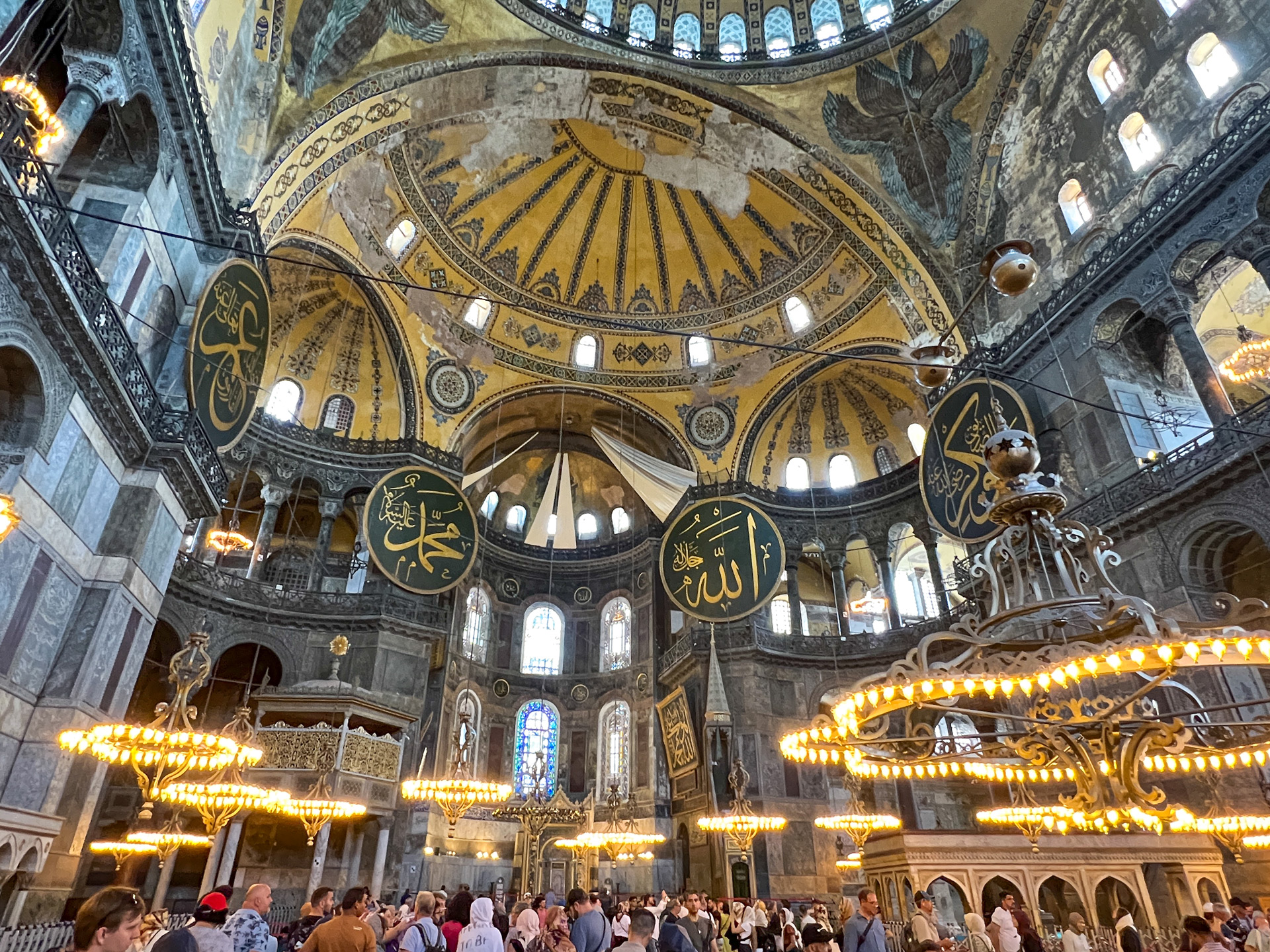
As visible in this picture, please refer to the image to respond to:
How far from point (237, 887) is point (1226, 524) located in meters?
15.4

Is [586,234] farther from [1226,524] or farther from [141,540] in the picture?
[1226,524]

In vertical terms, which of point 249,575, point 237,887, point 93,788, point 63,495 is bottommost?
point 237,887

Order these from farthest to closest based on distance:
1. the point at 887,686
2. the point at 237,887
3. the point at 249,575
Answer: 1. the point at 249,575
2. the point at 237,887
3. the point at 887,686

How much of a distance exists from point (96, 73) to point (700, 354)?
12762 millimetres

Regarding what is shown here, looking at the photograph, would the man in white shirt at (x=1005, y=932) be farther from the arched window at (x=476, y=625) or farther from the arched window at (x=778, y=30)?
the arched window at (x=778, y=30)

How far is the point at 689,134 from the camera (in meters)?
15.7

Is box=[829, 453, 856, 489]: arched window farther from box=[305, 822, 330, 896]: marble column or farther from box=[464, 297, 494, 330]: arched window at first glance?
box=[305, 822, 330, 896]: marble column

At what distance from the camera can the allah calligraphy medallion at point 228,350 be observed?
866 cm

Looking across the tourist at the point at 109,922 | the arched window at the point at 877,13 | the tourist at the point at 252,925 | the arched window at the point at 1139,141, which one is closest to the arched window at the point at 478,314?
the arched window at the point at 877,13

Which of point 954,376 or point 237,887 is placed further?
point 954,376

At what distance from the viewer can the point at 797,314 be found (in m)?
17.1

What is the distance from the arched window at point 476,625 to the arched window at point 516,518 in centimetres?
197

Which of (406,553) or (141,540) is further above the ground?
(406,553)

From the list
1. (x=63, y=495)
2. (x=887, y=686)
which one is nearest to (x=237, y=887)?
(x=63, y=495)
